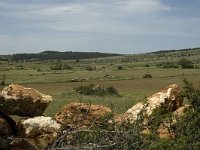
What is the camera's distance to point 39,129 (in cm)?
1053

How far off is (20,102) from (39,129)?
54.6 inches

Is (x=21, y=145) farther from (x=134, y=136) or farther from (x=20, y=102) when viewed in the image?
(x=134, y=136)

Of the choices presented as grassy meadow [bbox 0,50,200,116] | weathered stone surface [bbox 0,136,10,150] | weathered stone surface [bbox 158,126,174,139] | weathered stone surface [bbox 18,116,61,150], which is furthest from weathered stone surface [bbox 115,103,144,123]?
weathered stone surface [bbox 0,136,10,150]

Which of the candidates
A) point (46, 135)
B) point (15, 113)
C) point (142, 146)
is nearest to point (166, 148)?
point (142, 146)

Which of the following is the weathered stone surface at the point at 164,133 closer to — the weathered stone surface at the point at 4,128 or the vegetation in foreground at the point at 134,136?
the vegetation in foreground at the point at 134,136

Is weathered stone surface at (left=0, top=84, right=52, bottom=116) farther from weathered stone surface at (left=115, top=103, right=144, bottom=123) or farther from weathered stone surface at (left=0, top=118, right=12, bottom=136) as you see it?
weathered stone surface at (left=115, top=103, right=144, bottom=123)

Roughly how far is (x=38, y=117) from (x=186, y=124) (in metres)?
3.44

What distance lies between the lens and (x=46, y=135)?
10.4 metres

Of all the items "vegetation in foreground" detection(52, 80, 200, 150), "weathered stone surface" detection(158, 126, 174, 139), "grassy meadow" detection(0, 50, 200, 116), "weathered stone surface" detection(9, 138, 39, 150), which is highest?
"vegetation in foreground" detection(52, 80, 200, 150)

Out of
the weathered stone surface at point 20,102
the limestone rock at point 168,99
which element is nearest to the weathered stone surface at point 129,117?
the limestone rock at point 168,99

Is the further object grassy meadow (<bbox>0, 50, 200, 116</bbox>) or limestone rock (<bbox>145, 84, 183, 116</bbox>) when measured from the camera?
grassy meadow (<bbox>0, 50, 200, 116</bbox>)

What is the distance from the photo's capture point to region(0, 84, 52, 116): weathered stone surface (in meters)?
11.4

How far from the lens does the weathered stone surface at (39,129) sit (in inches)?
408

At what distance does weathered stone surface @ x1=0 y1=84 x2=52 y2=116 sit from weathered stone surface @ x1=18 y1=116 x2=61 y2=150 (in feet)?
2.63
